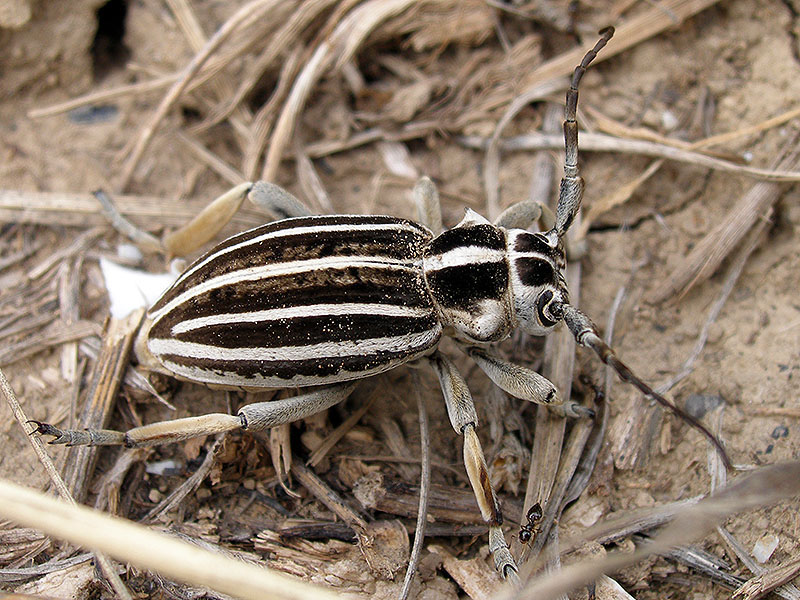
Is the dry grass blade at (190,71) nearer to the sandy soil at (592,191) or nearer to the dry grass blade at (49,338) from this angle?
the sandy soil at (592,191)

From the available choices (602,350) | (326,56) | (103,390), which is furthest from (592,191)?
(103,390)

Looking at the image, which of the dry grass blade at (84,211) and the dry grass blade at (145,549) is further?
the dry grass blade at (84,211)

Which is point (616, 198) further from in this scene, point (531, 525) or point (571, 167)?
point (531, 525)


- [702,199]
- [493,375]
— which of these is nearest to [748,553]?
[493,375]

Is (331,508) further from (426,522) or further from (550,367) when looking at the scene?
(550,367)

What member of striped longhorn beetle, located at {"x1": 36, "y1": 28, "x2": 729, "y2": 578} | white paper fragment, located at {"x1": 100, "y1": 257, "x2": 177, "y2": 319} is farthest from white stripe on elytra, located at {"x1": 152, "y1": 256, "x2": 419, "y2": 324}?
white paper fragment, located at {"x1": 100, "y1": 257, "x2": 177, "y2": 319}

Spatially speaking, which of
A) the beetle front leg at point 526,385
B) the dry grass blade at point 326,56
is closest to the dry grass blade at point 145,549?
the beetle front leg at point 526,385

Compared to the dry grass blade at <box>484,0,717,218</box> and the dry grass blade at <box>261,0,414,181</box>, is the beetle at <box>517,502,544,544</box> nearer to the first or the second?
the dry grass blade at <box>484,0,717,218</box>
